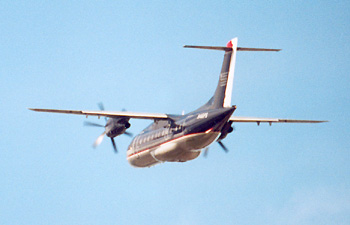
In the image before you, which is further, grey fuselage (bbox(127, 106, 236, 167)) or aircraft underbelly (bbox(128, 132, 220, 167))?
aircraft underbelly (bbox(128, 132, 220, 167))

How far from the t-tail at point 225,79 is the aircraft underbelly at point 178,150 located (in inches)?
90.4

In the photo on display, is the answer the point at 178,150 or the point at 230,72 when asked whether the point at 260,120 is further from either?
the point at 178,150

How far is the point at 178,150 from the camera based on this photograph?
5838 centimetres

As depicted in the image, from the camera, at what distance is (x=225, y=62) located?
58188 mm

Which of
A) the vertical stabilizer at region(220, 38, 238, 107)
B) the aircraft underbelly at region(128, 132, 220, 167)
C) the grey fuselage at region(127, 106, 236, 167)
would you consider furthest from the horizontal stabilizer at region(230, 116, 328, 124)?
the vertical stabilizer at region(220, 38, 238, 107)

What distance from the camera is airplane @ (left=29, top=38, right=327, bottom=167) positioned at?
185 ft

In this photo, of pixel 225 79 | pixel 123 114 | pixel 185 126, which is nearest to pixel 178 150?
pixel 185 126

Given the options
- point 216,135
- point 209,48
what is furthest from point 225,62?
point 216,135

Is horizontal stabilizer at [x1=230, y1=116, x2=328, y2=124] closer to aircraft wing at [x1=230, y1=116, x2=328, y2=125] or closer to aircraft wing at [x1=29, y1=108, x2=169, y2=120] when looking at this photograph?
aircraft wing at [x1=230, y1=116, x2=328, y2=125]

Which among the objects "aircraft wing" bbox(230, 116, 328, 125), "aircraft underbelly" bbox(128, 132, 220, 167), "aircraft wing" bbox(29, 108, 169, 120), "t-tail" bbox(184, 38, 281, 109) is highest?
"t-tail" bbox(184, 38, 281, 109)

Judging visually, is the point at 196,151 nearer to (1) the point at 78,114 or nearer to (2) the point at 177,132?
(2) the point at 177,132

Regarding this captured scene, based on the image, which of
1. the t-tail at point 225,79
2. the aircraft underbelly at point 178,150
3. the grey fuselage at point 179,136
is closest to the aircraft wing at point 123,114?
the grey fuselage at point 179,136

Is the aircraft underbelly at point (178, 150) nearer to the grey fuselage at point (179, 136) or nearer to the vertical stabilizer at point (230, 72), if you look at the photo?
the grey fuselage at point (179, 136)

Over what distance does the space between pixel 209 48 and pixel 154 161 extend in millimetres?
10510
